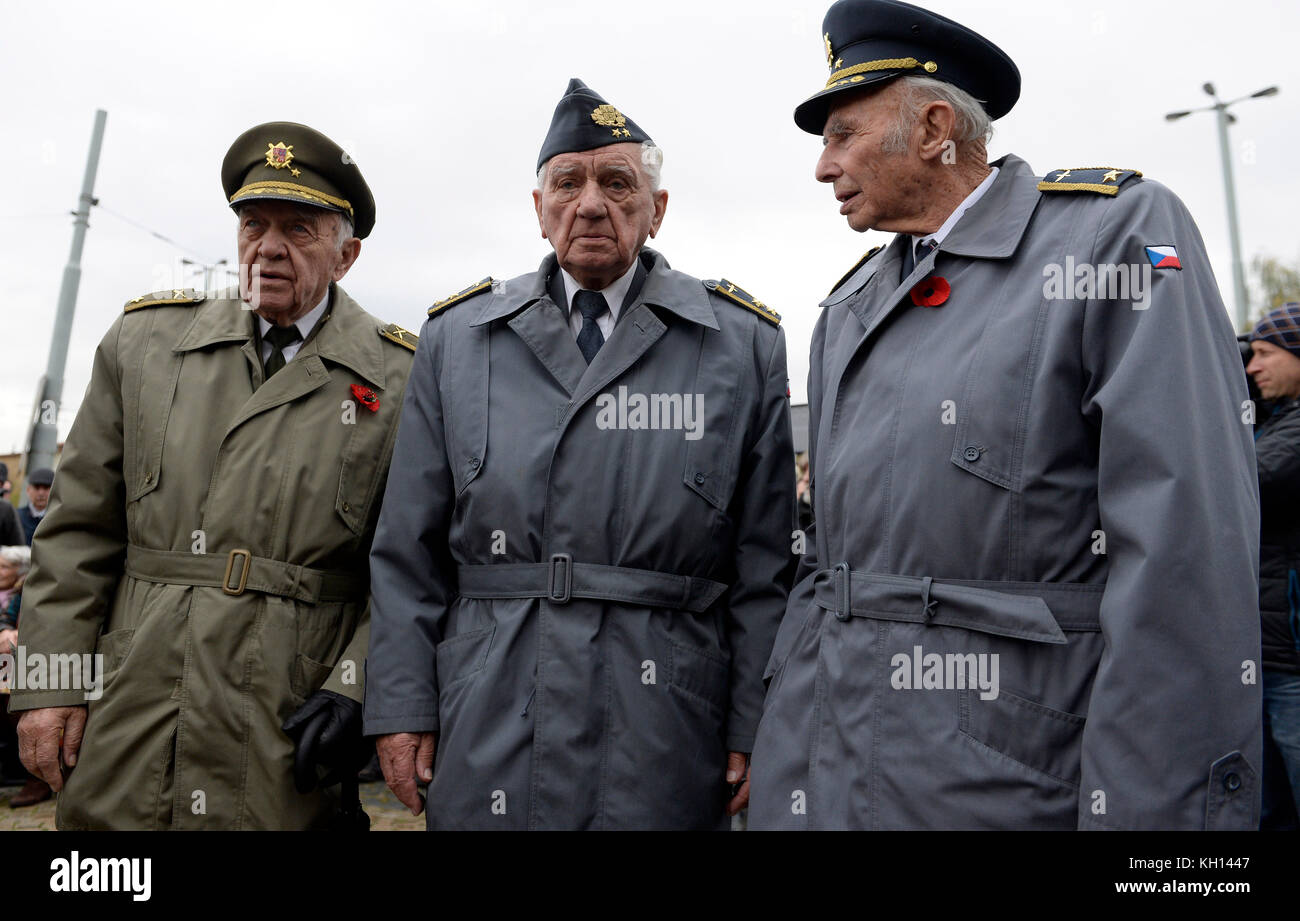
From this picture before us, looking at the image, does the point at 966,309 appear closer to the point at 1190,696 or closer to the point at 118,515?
the point at 1190,696

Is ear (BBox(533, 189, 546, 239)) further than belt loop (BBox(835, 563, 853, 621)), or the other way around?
ear (BBox(533, 189, 546, 239))

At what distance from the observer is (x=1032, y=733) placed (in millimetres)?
1877

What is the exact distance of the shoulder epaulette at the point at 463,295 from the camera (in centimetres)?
292

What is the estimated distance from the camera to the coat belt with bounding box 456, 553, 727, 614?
2498 millimetres

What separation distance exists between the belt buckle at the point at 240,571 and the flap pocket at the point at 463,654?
0.56 meters

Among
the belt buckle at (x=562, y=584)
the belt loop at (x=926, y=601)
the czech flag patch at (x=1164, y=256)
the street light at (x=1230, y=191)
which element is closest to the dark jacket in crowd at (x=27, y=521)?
the belt buckle at (x=562, y=584)

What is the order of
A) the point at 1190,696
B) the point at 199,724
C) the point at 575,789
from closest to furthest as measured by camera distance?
the point at 1190,696
the point at 575,789
the point at 199,724

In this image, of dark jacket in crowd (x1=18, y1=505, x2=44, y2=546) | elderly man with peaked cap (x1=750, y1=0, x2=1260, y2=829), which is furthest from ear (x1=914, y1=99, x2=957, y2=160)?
dark jacket in crowd (x1=18, y1=505, x2=44, y2=546)

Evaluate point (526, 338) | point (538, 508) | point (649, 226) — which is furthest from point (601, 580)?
point (649, 226)

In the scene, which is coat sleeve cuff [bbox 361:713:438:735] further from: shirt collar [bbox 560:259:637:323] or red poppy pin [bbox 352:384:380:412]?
shirt collar [bbox 560:259:637:323]

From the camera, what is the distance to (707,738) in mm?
2527

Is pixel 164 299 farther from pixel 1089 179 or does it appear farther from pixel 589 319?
pixel 1089 179
